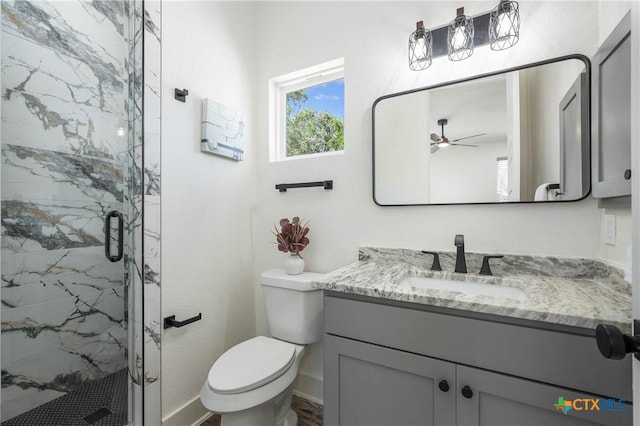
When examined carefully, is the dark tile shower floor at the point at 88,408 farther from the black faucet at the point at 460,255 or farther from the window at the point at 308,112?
the black faucet at the point at 460,255

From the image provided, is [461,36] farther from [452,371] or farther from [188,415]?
[188,415]

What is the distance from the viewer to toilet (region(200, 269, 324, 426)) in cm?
114

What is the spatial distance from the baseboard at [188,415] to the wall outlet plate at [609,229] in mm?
2095

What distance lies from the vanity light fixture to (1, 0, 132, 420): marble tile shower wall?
1.47 m

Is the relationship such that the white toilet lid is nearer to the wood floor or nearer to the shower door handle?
the wood floor

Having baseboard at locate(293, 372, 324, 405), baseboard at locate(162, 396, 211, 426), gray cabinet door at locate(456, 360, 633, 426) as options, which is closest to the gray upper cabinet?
gray cabinet door at locate(456, 360, 633, 426)

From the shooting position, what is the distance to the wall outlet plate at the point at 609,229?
105 cm

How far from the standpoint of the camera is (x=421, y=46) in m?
1.43

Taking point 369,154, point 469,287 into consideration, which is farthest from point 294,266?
point 469,287

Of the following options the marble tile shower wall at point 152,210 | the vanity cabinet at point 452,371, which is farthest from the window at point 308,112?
the vanity cabinet at point 452,371

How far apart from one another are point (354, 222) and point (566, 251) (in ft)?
3.25

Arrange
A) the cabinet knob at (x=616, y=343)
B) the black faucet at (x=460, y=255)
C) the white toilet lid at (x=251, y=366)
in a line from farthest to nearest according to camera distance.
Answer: the black faucet at (x=460, y=255), the white toilet lid at (x=251, y=366), the cabinet knob at (x=616, y=343)

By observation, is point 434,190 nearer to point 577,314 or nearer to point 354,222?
point 354,222

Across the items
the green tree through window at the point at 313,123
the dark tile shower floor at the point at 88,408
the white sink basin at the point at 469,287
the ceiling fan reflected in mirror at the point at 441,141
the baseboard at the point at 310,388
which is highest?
the green tree through window at the point at 313,123
